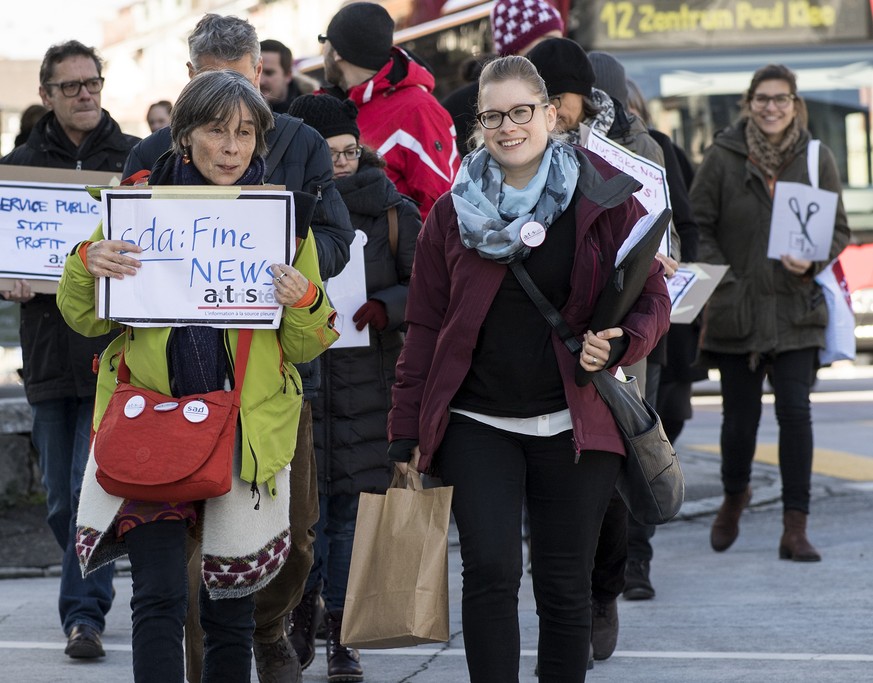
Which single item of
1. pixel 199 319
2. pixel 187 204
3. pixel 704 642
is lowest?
pixel 704 642

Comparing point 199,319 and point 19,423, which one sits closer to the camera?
point 199,319

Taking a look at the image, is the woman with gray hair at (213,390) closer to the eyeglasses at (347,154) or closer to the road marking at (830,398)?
the eyeglasses at (347,154)

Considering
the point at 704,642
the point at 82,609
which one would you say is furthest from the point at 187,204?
the point at 704,642

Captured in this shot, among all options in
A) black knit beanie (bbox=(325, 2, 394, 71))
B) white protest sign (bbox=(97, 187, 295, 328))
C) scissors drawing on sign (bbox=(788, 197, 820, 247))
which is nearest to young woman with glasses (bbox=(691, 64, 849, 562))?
scissors drawing on sign (bbox=(788, 197, 820, 247))

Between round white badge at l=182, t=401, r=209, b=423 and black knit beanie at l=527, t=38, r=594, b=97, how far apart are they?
2049 mm

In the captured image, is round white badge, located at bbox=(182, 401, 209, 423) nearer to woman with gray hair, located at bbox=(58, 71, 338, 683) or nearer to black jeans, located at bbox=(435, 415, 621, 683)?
woman with gray hair, located at bbox=(58, 71, 338, 683)

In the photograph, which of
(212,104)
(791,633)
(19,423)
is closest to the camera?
(212,104)

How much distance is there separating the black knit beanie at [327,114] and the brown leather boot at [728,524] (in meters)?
3.11

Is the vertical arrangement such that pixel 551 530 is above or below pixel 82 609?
above

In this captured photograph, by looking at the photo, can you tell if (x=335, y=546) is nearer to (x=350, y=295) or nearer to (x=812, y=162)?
(x=350, y=295)

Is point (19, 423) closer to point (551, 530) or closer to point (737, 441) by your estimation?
point (737, 441)

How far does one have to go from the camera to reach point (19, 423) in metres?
8.72

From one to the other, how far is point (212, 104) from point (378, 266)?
169 cm

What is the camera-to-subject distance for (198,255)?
164 inches
